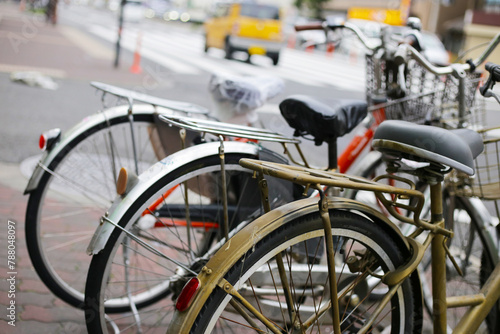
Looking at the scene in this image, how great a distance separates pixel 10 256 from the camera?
3.14m

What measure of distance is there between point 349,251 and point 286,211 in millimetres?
370

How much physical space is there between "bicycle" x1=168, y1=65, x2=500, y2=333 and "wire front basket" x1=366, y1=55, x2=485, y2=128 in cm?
61

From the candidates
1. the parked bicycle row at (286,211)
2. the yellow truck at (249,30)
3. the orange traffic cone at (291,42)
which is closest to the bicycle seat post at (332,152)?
the parked bicycle row at (286,211)

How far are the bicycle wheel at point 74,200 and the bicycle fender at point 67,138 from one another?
14mm

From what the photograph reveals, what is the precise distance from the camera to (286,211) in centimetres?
175

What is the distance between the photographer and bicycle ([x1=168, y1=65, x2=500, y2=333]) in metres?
1.63

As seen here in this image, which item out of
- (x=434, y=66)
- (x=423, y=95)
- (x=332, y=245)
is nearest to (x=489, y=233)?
(x=423, y=95)

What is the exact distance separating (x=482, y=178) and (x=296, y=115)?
3.24 ft

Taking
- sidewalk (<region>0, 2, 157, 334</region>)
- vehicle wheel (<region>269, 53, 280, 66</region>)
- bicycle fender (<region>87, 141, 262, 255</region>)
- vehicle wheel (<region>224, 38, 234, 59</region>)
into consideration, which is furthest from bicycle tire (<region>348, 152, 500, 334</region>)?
vehicle wheel (<region>224, 38, 234, 59</region>)

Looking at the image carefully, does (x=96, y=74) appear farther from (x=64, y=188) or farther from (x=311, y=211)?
(x=311, y=211)

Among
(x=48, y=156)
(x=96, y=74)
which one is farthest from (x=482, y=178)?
(x=96, y=74)

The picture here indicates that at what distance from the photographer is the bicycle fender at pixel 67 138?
8.58 feet

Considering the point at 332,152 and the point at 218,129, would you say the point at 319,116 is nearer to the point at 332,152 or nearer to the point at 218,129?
the point at 332,152

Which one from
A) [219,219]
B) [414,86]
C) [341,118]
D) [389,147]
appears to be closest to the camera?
[389,147]
